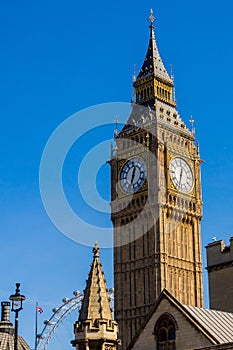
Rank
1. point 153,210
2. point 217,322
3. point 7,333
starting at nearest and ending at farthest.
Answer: point 217,322 → point 7,333 → point 153,210

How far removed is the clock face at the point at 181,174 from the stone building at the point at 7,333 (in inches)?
1236

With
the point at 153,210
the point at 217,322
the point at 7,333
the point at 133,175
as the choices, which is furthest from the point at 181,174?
the point at 217,322

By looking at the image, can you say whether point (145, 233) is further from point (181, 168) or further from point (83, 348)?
point (83, 348)

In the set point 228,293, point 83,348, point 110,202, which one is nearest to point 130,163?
point 110,202

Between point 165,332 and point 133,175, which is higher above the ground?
point 133,175

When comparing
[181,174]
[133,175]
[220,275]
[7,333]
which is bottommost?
[220,275]

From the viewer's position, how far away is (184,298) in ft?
355

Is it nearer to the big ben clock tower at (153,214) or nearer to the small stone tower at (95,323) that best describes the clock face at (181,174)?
the big ben clock tower at (153,214)

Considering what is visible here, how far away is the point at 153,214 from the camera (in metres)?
109

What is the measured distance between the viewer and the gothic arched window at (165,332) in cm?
4212

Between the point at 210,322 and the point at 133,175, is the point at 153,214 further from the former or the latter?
the point at 210,322

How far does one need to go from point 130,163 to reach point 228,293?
59641 millimetres

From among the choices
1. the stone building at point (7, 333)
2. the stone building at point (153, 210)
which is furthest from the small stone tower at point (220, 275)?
the stone building at point (153, 210)

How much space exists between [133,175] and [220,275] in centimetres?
5732
